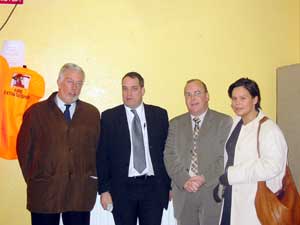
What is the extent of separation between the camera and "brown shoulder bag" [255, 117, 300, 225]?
218 centimetres

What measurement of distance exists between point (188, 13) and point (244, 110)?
4.29 feet

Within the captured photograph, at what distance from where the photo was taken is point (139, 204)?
2.62 m

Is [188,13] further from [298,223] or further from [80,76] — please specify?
[298,223]

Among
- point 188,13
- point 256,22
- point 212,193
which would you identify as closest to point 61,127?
point 212,193

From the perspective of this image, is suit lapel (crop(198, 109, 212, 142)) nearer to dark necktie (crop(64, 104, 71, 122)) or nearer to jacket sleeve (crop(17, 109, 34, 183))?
dark necktie (crop(64, 104, 71, 122))

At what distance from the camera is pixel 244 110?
2.35m

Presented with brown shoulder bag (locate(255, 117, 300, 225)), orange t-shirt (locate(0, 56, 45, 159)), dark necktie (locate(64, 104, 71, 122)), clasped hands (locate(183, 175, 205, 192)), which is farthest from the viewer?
orange t-shirt (locate(0, 56, 45, 159))

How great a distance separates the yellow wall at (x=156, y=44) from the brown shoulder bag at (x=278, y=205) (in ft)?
3.92

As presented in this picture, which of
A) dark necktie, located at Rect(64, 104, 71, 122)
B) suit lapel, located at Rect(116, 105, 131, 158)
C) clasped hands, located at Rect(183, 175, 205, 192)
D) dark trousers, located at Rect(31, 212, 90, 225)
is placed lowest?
dark trousers, located at Rect(31, 212, 90, 225)

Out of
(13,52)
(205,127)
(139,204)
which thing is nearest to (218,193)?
(205,127)

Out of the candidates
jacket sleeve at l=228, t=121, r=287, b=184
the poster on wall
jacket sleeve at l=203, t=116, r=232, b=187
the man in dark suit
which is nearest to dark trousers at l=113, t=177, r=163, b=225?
the man in dark suit

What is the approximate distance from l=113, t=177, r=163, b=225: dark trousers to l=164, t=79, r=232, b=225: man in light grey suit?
154mm

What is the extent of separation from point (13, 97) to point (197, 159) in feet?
5.57

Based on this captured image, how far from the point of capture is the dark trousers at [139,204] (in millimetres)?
2562
